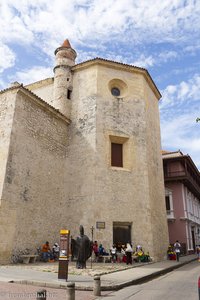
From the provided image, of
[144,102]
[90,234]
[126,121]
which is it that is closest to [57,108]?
[126,121]

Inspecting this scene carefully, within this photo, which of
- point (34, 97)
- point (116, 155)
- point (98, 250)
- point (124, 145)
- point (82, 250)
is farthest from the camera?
point (124, 145)

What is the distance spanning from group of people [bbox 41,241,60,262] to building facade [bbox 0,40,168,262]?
53 cm

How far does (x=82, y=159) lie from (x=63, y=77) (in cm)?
616

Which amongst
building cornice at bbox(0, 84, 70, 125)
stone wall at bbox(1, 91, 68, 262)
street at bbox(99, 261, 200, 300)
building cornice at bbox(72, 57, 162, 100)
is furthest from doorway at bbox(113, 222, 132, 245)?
building cornice at bbox(72, 57, 162, 100)

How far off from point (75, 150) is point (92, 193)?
3135 millimetres

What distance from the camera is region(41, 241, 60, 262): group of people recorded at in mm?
13367

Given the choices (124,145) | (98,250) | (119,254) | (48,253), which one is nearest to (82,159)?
(124,145)

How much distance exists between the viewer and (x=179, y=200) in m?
24.9

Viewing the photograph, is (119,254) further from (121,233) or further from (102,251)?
(121,233)

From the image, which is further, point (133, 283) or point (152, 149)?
point (152, 149)

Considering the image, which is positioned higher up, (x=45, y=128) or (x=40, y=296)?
(x=45, y=128)

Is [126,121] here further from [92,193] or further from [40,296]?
[40,296]

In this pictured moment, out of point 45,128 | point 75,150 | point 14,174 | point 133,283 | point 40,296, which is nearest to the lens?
point 40,296

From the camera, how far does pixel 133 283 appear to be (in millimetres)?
8203
